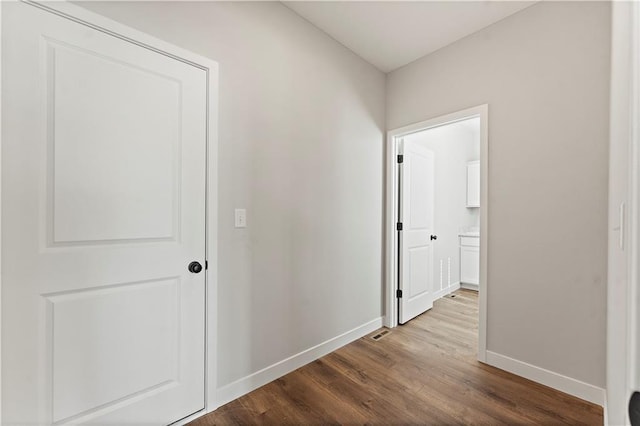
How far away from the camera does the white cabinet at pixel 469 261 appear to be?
450 centimetres

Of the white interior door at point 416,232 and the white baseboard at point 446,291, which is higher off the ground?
the white interior door at point 416,232

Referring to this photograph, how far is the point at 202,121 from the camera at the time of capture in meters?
1.67

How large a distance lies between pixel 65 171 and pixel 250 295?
3.99 feet

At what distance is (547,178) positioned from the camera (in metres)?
2.01

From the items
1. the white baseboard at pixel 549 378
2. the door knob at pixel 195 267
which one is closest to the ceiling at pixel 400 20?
the door knob at pixel 195 267

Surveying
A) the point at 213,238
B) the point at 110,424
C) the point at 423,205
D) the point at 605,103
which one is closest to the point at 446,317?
the point at 423,205

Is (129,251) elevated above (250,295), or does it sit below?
above

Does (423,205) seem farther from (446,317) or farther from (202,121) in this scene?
(202,121)

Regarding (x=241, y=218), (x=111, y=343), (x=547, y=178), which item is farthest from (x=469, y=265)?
(x=111, y=343)

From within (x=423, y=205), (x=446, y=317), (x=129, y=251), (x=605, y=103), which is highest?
(x=605, y=103)

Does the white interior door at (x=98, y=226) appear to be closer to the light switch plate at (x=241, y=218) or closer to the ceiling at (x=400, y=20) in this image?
the light switch plate at (x=241, y=218)

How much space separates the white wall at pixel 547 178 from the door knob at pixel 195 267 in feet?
7.35

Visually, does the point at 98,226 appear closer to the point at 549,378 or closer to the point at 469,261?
the point at 549,378

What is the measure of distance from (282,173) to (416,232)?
1928mm
